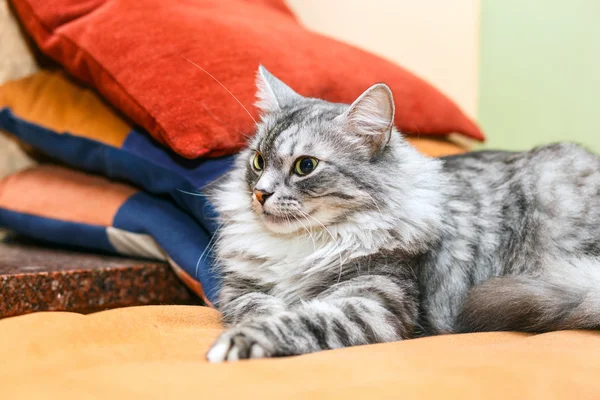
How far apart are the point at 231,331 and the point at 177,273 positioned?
69cm

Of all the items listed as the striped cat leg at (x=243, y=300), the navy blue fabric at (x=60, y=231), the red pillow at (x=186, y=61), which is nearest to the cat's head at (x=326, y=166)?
the striped cat leg at (x=243, y=300)

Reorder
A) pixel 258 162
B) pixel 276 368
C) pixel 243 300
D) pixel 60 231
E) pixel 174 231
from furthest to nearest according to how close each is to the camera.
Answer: pixel 60 231 → pixel 174 231 → pixel 258 162 → pixel 243 300 → pixel 276 368

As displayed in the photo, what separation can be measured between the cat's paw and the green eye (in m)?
0.46

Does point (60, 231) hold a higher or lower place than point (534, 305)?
lower

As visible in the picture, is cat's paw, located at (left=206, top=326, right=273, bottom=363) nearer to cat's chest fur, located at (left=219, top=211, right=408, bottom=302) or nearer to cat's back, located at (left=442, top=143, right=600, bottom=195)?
cat's chest fur, located at (left=219, top=211, right=408, bottom=302)

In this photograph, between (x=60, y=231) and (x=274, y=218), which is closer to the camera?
(x=274, y=218)

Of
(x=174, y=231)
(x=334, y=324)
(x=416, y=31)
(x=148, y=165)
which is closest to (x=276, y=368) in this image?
(x=334, y=324)

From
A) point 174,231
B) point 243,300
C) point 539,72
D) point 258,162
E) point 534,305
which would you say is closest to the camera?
point 534,305

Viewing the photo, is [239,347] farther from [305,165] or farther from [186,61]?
[186,61]

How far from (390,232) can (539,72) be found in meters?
1.86

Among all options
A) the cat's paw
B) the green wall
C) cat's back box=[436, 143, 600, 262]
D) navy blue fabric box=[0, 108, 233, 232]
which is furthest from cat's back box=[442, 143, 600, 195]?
the green wall

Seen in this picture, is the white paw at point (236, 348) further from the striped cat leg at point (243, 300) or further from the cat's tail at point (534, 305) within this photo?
the cat's tail at point (534, 305)

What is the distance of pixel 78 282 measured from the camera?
5.06 feet

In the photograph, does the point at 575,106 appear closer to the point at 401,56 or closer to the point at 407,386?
the point at 401,56
